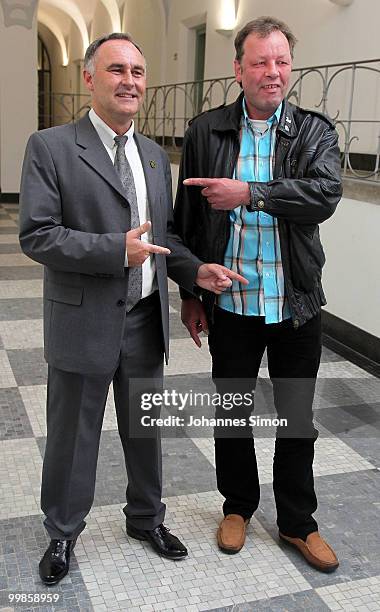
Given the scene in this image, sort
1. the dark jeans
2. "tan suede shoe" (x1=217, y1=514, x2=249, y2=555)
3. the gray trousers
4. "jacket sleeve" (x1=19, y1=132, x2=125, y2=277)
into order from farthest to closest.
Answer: "tan suede shoe" (x1=217, y1=514, x2=249, y2=555) → the dark jeans → the gray trousers → "jacket sleeve" (x1=19, y1=132, x2=125, y2=277)

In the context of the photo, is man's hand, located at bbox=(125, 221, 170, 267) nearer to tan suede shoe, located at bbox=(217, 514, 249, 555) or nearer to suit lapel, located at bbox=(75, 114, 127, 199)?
suit lapel, located at bbox=(75, 114, 127, 199)

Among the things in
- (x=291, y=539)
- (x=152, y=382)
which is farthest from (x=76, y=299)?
(x=291, y=539)

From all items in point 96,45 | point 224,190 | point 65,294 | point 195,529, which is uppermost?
point 96,45

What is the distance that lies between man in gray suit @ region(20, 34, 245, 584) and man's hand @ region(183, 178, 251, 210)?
0.19 m

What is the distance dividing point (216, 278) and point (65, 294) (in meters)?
0.48

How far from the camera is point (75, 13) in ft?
59.9

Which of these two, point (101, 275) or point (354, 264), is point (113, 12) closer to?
point (354, 264)

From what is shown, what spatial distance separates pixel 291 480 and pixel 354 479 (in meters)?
0.70

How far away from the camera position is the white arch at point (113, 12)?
15195 millimetres

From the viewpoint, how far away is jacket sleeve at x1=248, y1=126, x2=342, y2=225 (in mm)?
2066

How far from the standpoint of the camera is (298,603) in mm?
2188

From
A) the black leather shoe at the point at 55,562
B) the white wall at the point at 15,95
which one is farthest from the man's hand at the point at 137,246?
the white wall at the point at 15,95

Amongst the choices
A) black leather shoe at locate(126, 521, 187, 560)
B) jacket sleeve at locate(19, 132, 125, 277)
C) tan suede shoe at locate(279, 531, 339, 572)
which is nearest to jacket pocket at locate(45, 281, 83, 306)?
jacket sleeve at locate(19, 132, 125, 277)

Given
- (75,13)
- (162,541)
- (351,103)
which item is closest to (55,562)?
(162,541)
